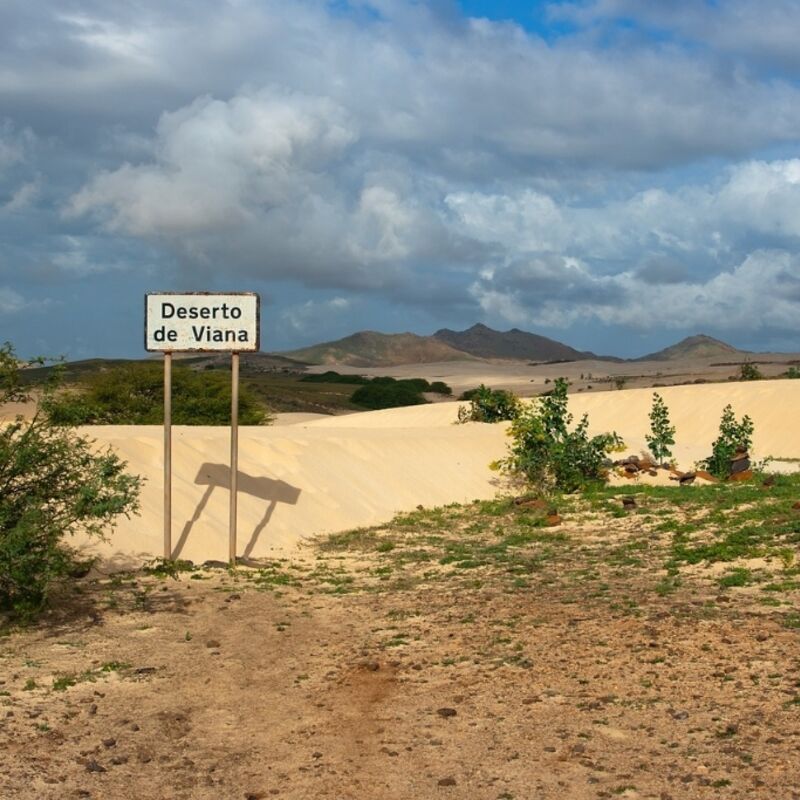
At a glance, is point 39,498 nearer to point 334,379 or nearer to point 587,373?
point 334,379

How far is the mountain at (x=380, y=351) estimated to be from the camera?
13988cm

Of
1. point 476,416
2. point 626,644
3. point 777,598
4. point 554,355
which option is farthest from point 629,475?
point 554,355

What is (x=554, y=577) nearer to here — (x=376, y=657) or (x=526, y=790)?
(x=376, y=657)

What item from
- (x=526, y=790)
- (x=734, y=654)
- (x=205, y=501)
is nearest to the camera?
(x=526, y=790)

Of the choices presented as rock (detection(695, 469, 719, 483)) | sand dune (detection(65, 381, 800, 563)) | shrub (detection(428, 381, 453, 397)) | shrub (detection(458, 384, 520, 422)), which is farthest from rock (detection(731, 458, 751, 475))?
shrub (detection(428, 381, 453, 397))

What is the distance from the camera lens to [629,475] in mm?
20172

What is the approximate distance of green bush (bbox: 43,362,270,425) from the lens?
27078 millimetres

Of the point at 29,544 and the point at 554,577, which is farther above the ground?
the point at 29,544

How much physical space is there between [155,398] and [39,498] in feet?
64.9

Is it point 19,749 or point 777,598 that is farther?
point 777,598

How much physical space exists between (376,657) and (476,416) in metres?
20.3

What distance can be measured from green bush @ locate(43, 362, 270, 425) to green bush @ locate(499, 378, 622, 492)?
9.95 metres

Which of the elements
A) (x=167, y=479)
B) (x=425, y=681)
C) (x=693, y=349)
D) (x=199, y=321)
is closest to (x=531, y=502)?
(x=167, y=479)

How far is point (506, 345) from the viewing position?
158 meters
